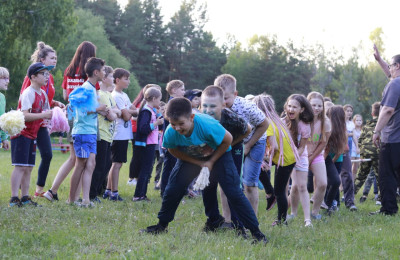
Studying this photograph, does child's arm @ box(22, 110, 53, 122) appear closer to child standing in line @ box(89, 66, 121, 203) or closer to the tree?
child standing in line @ box(89, 66, 121, 203)

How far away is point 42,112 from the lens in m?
7.44

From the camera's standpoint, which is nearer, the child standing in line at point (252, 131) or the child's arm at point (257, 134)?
the child standing in line at point (252, 131)

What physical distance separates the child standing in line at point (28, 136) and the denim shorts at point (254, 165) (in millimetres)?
3069

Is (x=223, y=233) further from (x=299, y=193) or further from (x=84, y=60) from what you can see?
(x=84, y=60)

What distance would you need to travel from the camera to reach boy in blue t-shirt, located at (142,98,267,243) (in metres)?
5.04

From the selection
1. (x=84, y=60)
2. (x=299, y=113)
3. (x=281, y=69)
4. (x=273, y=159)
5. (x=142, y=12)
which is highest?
(x=142, y=12)

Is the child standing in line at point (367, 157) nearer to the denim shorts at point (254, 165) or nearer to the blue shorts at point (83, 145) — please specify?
the denim shorts at point (254, 165)

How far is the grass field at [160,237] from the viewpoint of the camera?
4.66m

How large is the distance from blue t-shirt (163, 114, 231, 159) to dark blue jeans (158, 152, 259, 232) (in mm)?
225

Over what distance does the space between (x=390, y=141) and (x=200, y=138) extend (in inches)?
184

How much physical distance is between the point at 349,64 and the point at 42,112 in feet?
226

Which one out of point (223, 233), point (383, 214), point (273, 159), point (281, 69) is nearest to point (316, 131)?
point (273, 159)

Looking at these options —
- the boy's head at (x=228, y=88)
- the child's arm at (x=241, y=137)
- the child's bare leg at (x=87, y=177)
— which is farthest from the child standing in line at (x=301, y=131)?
the child's bare leg at (x=87, y=177)

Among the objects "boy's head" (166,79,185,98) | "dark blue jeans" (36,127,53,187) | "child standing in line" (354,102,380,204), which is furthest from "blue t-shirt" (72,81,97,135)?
"child standing in line" (354,102,380,204)
